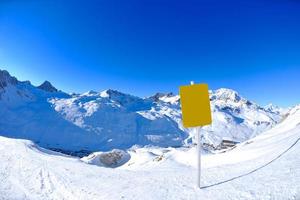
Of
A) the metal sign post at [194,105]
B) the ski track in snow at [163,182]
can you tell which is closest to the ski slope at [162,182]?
the ski track in snow at [163,182]

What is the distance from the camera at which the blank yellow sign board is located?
7.89 meters

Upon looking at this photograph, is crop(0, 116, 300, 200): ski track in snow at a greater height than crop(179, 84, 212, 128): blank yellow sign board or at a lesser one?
lesser

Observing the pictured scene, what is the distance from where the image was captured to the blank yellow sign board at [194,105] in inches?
311

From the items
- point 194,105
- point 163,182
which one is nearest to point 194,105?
point 194,105

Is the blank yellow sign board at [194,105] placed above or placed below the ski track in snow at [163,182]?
above

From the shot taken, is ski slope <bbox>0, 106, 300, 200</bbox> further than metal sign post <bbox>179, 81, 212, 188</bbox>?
No

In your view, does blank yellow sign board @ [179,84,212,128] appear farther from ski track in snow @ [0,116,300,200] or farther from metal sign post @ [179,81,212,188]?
ski track in snow @ [0,116,300,200]

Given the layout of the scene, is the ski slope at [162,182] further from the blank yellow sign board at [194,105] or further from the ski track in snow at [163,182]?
the blank yellow sign board at [194,105]

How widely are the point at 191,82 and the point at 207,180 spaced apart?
2716 mm

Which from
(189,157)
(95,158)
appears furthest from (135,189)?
(95,158)

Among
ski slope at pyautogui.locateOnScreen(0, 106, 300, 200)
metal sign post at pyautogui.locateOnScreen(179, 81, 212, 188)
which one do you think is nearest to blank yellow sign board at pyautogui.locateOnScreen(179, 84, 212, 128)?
metal sign post at pyautogui.locateOnScreen(179, 81, 212, 188)

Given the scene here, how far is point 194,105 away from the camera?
7922 millimetres

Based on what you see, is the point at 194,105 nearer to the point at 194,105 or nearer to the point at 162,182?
the point at 194,105

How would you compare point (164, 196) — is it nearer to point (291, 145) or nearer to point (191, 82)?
point (191, 82)
